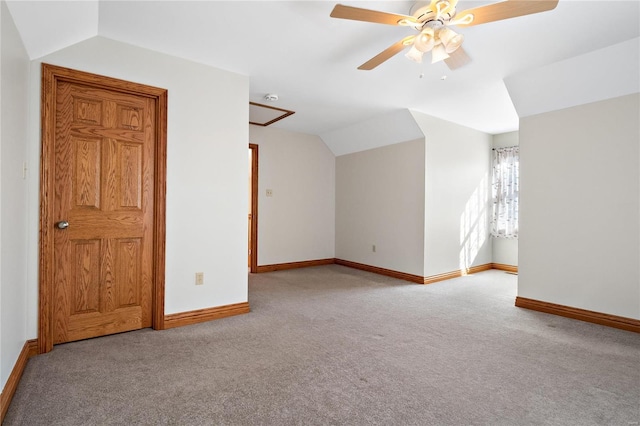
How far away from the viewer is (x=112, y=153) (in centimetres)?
277

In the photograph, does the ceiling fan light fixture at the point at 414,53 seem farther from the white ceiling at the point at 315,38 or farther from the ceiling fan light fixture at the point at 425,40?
the white ceiling at the point at 315,38

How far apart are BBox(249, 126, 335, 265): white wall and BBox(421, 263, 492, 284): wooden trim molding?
7.07 ft

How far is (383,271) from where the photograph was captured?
18.0ft

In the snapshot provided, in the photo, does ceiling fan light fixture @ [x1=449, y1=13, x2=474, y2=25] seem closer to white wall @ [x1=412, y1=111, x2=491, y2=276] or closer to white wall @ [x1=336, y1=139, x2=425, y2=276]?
white wall @ [x1=412, y1=111, x2=491, y2=276]

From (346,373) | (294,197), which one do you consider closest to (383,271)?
(294,197)

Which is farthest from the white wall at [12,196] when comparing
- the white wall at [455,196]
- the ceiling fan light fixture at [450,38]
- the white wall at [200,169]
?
the white wall at [455,196]

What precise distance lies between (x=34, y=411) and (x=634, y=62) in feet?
16.1

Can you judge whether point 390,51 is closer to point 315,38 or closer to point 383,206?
point 315,38

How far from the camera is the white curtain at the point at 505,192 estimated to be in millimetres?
5684

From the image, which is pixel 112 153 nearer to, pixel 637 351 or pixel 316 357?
pixel 316 357

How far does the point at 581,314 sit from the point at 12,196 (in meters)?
4.74

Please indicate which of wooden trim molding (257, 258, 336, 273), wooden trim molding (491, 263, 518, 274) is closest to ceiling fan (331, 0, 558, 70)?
wooden trim molding (257, 258, 336, 273)

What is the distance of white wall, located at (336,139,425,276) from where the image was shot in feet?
16.4

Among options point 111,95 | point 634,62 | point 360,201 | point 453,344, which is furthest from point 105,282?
point 634,62
